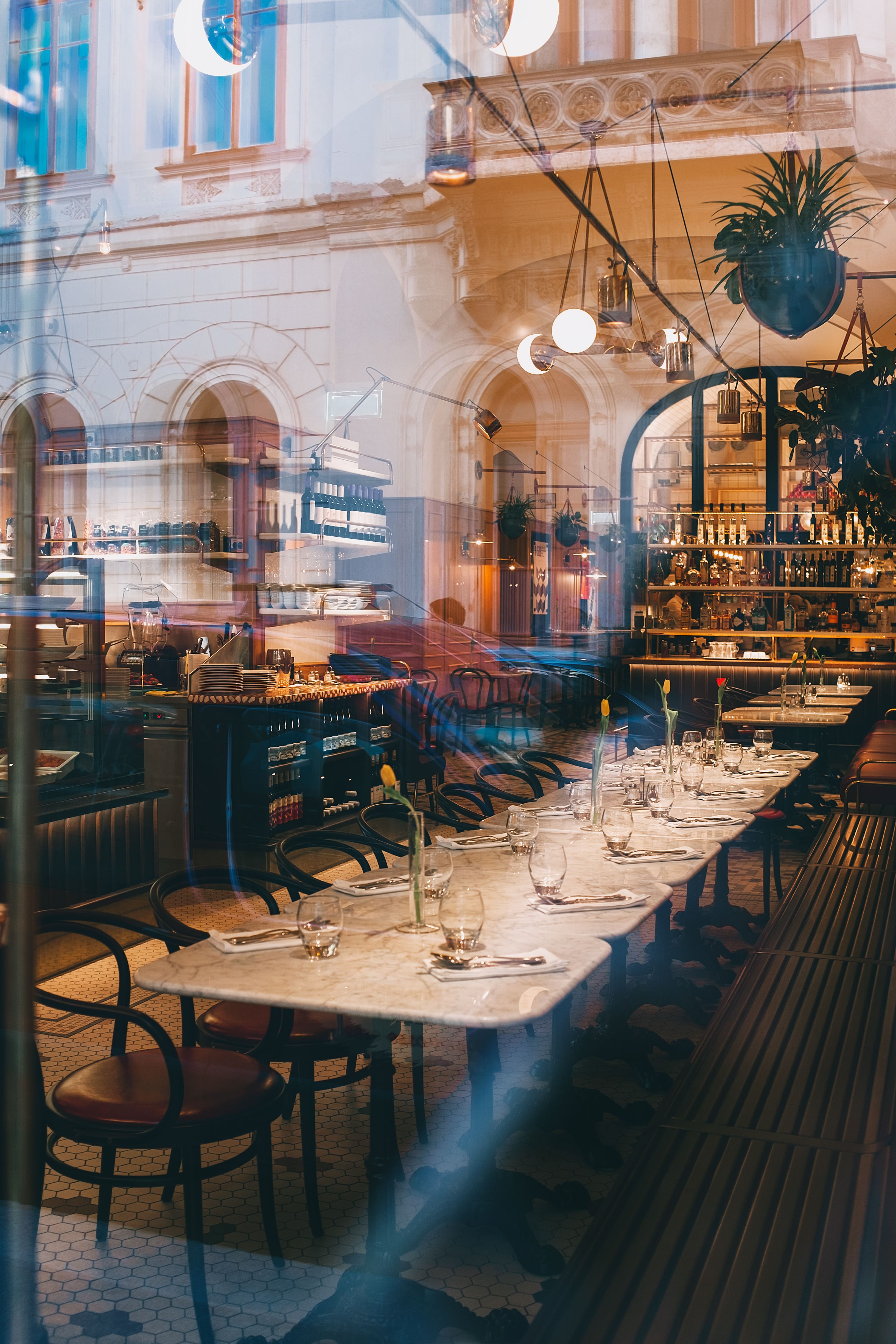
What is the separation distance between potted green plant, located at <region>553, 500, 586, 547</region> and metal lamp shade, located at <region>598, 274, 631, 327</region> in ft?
29.3

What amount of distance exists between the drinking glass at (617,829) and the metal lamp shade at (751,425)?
28.6ft

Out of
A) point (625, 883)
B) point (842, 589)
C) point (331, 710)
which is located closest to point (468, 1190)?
point (625, 883)

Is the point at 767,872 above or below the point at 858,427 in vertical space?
below

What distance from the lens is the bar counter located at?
11.5 metres

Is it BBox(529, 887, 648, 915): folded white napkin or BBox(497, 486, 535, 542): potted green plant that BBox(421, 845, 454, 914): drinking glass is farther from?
BBox(497, 486, 535, 542): potted green plant

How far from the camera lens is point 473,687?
500 inches

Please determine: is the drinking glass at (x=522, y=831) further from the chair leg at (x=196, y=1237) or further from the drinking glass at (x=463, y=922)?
the chair leg at (x=196, y=1237)

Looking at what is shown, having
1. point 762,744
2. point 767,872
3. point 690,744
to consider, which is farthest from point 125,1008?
point 762,744

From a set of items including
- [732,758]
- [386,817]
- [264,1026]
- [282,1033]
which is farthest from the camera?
[732,758]

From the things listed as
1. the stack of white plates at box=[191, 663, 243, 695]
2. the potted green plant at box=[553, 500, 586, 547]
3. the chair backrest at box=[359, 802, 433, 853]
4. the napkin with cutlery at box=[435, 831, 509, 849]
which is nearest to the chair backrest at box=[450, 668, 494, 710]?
the potted green plant at box=[553, 500, 586, 547]

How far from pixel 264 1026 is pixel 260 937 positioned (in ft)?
1.48

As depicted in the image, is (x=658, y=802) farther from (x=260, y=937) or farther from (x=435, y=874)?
(x=260, y=937)

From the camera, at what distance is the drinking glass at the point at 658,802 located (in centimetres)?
381

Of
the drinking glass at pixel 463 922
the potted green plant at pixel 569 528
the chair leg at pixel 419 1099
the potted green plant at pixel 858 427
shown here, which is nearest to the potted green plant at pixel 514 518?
the potted green plant at pixel 569 528
